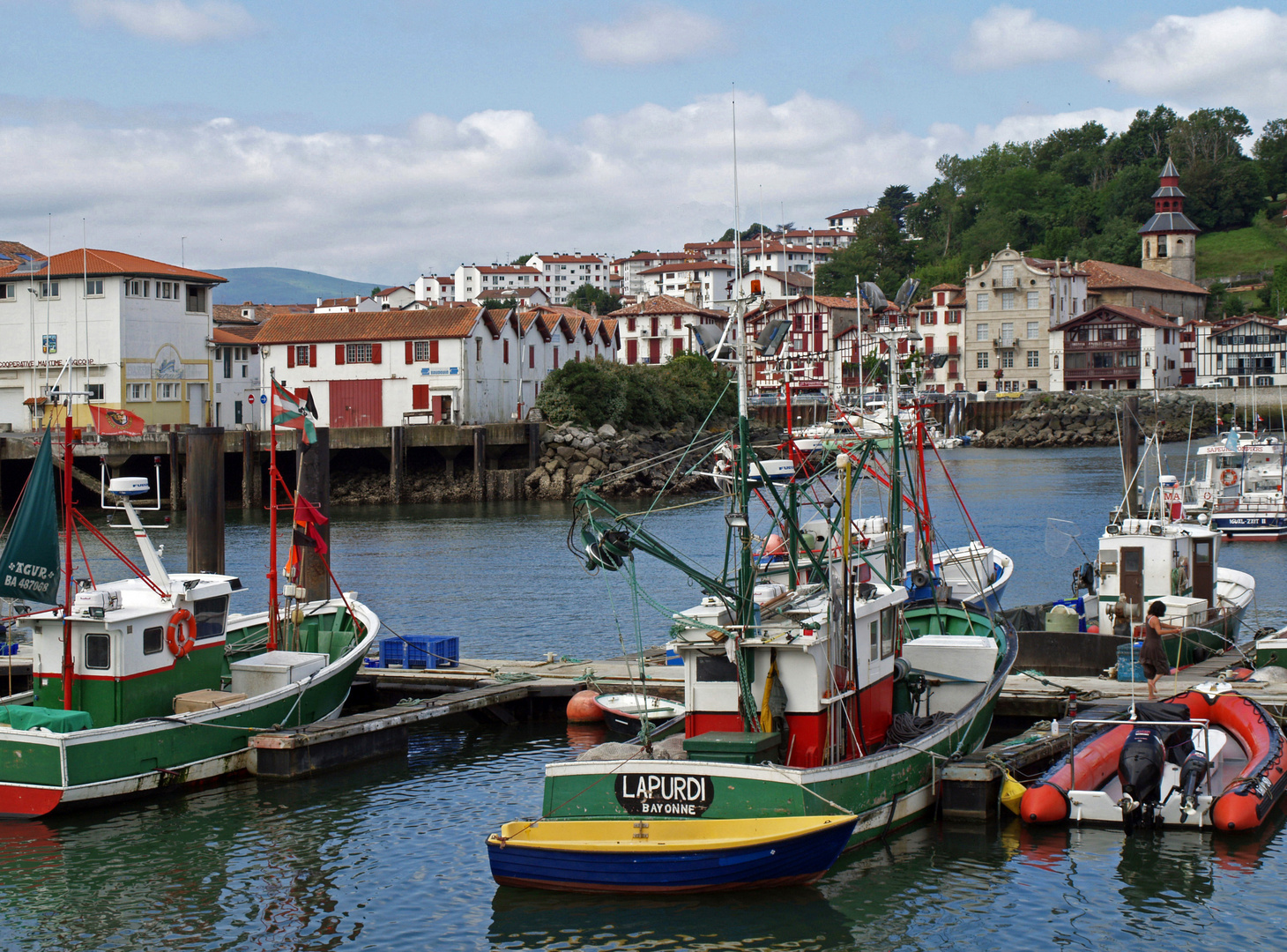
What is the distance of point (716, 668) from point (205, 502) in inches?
642

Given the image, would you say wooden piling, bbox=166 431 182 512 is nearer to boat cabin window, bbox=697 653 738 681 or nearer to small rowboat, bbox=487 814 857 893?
boat cabin window, bbox=697 653 738 681

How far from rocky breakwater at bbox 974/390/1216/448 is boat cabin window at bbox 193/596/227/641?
80.4 m

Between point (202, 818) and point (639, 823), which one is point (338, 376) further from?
point (639, 823)

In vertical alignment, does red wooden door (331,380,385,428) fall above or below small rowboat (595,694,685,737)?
above

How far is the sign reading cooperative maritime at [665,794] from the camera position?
12859mm

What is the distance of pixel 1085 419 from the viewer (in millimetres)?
95188

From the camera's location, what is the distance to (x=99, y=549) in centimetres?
4447

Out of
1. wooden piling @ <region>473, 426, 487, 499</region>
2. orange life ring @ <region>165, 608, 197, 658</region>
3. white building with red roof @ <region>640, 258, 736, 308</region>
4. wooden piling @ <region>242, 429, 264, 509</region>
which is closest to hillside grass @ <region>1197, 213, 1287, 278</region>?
white building with red roof @ <region>640, 258, 736, 308</region>

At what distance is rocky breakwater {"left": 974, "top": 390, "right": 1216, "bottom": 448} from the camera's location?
301 ft

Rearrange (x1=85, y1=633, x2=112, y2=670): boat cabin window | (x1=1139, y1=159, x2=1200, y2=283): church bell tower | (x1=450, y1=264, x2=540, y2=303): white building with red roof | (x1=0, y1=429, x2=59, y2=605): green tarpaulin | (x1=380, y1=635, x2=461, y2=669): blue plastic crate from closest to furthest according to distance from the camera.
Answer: (x1=0, y1=429, x2=59, y2=605): green tarpaulin → (x1=85, y1=633, x2=112, y2=670): boat cabin window → (x1=380, y1=635, x2=461, y2=669): blue plastic crate → (x1=1139, y1=159, x2=1200, y2=283): church bell tower → (x1=450, y1=264, x2=540, y2=303): white building with red roof

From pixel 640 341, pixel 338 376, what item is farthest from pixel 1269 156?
pixel 338 376

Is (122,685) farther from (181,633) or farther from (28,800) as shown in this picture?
(28,800)

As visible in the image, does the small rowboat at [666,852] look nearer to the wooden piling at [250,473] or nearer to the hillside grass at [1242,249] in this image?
the wooden piling at [250,473]

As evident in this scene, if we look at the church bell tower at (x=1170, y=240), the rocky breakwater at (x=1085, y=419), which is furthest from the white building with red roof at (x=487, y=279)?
the rocky breakwater at (x=1085, y=419)
